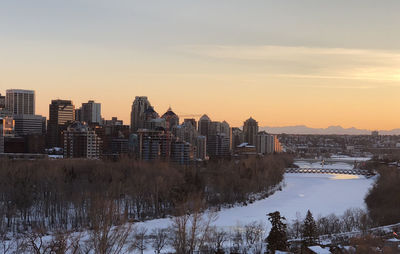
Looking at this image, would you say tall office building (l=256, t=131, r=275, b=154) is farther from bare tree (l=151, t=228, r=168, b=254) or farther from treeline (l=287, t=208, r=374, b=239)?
bare tree (l=151, t=228, r=168, b=254)

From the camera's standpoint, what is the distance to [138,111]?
92.9 meters

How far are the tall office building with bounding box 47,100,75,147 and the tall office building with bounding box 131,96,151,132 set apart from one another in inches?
Answer: 457

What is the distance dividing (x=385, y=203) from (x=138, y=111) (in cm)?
6569

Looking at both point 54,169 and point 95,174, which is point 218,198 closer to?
point 95,174

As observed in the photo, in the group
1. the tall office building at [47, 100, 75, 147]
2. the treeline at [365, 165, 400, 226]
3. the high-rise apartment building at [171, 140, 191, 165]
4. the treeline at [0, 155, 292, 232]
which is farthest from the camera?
the tall office building at [47, 100, 75, 147]

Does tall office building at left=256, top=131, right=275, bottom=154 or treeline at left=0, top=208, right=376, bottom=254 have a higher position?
tall office building at left=256, top=131, right=275, bottom=154

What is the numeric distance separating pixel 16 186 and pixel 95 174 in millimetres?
7467

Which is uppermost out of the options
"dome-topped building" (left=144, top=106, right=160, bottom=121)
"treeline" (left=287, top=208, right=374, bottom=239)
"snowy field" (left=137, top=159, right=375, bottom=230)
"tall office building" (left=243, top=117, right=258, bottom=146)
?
"dome-topped building" (left=144, top=106, right=160, bottom=121)

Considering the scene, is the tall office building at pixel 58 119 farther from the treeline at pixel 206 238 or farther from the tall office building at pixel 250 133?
the treeline at pixel 206 238

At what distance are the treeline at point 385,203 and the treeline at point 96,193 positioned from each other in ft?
26.9

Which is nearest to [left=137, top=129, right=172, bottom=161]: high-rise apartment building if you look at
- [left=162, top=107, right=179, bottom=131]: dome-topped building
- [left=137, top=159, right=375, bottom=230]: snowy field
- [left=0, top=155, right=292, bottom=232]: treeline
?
[left=137, top=159, right=375, bottom=230]: snowy field

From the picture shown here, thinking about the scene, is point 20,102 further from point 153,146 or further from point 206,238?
point 206,238

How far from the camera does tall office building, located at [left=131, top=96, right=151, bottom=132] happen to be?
90.4 m

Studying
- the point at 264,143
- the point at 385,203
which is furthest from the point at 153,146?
the point at 264,143
